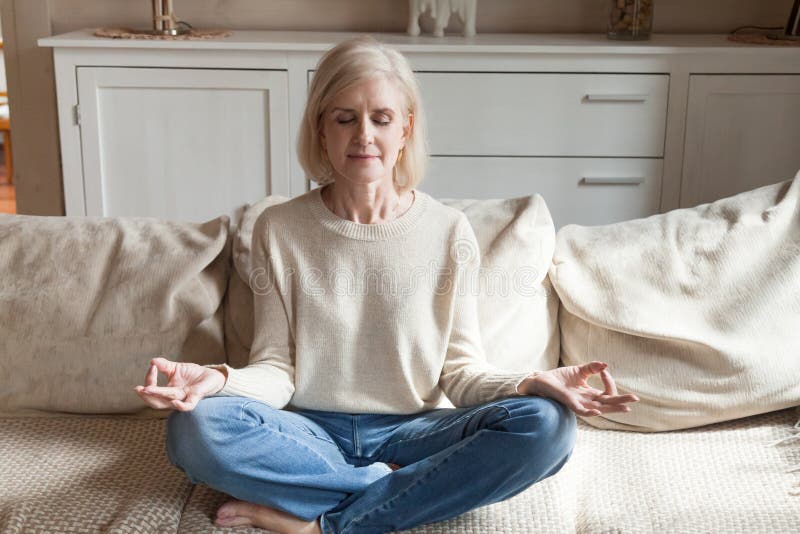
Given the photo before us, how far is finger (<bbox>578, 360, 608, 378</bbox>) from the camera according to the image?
136 cm

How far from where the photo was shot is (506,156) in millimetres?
2889

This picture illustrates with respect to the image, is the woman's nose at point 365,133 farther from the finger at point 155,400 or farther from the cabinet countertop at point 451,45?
the cabinet countertop at point 451,45

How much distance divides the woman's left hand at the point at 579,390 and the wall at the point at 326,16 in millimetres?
1972

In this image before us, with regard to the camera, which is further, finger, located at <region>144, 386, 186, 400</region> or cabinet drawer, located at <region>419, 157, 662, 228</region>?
cabinet drawer, located at <region>419, 157, 662, 228</region>

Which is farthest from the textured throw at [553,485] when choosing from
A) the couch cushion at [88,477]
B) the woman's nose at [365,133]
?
the woman's nose at [365,133]

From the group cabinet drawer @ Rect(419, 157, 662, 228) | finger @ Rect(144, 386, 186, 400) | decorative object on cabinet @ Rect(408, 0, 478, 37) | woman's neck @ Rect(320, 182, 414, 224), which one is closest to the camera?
finger @ Rect(144, 386, 186, 400)

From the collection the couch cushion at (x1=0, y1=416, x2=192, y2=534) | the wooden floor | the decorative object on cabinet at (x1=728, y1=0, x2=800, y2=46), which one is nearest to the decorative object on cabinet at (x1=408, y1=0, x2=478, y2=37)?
the decorative object on cabinet at (x1=728, y1=0, x2=800, y2=46)

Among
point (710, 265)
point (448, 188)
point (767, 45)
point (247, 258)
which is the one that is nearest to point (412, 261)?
point (247, 258)

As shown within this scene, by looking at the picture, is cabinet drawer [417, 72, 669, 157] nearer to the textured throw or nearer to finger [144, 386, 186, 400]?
the textured throw

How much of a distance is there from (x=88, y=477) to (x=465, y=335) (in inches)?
24.2

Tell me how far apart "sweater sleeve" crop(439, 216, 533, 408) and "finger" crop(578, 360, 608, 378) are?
16cm

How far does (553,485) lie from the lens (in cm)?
152

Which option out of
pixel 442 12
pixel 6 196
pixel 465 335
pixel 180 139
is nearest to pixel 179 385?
pixel 465 335

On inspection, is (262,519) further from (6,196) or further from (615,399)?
(6,196)
